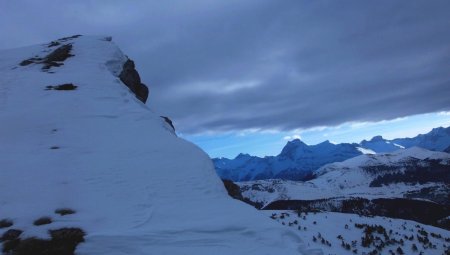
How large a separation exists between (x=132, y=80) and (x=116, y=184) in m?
29.4

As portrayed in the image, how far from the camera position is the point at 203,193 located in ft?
46.7

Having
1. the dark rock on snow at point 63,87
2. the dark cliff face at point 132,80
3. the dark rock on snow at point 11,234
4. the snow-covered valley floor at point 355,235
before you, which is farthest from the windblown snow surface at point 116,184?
the dark cliff face at point 132,80

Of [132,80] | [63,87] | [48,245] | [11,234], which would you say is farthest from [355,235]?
[11,234]

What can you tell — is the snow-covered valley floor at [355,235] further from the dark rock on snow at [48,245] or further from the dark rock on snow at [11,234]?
the dark rock on snow at [11,234]

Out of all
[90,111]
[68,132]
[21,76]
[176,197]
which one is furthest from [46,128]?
[21,76]

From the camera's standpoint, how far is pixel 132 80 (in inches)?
1618

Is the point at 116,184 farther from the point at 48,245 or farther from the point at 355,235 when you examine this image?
the point at 355,235

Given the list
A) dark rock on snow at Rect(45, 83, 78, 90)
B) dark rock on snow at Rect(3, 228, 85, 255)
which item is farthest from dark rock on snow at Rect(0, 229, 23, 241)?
dark rock on snow at Rect(45, 83, 78, 90)

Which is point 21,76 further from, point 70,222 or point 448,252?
point 448,252

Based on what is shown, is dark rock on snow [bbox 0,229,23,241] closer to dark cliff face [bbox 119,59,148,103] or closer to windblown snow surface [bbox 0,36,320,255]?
windblown snow surface [bbox 0,36,320,255]

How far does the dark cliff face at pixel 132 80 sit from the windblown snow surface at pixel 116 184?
47.6 feet

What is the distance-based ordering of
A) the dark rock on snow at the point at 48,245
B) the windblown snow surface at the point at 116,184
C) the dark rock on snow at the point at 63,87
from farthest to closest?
the dark rock on snow at the point at 63,87 < the windblown snow surface at the point at 116,184 < the dark rock on snow at the point at 48,245

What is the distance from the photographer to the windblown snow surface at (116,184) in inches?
407

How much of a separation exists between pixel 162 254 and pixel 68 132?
1144cm
